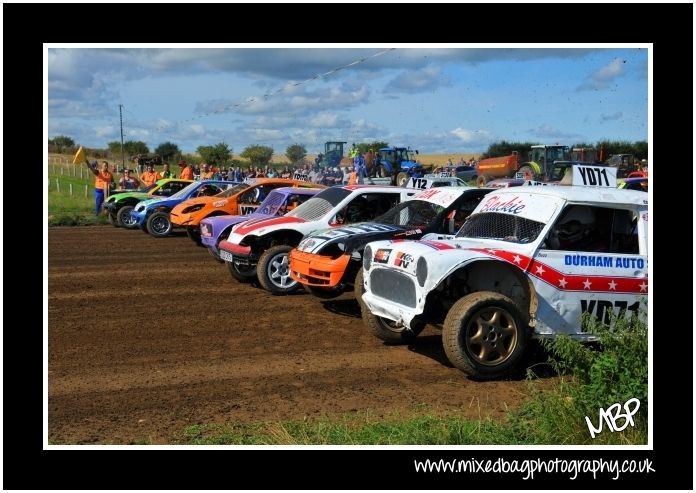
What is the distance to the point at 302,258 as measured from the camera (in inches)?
385

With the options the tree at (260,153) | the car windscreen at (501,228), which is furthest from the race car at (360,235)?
the tree at (260,153)

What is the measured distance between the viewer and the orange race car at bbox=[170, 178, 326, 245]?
1635 cm

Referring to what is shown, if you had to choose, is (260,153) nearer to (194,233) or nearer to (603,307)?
(194,233)

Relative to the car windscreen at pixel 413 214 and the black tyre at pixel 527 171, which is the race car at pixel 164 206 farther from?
the black tyre at pixel 527 171

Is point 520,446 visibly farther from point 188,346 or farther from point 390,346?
point 188,346

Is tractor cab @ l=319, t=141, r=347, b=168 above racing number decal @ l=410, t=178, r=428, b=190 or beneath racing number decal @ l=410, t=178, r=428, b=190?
above

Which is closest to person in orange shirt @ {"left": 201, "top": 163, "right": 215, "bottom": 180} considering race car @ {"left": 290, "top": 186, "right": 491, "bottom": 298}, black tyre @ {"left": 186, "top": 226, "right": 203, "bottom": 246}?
black tyre @ {"left": 186, "top": 226, "right": 203, "bottom": 246}

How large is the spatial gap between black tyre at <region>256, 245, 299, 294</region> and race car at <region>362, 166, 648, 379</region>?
3.27 meters

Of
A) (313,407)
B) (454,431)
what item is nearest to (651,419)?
(454,431)

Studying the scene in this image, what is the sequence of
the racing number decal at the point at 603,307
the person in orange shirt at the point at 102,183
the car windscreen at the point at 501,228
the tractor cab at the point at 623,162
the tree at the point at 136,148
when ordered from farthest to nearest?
the tree at the point at 136,148, the tractor cab at the point at 623,162, the person in orange shirt at the point at 102,183, the car windscreen at the point at 501,228, the racing number decal at the point at 603,307

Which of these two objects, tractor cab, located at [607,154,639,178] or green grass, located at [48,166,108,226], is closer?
green grass, located at [48,166,108,226]

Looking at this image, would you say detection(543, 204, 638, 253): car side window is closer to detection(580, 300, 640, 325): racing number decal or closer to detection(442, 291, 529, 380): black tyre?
detection(580, 300, 640, 325): racing number decal

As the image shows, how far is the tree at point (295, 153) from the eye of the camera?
3984cm

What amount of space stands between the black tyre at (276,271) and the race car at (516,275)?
10.7 feet
